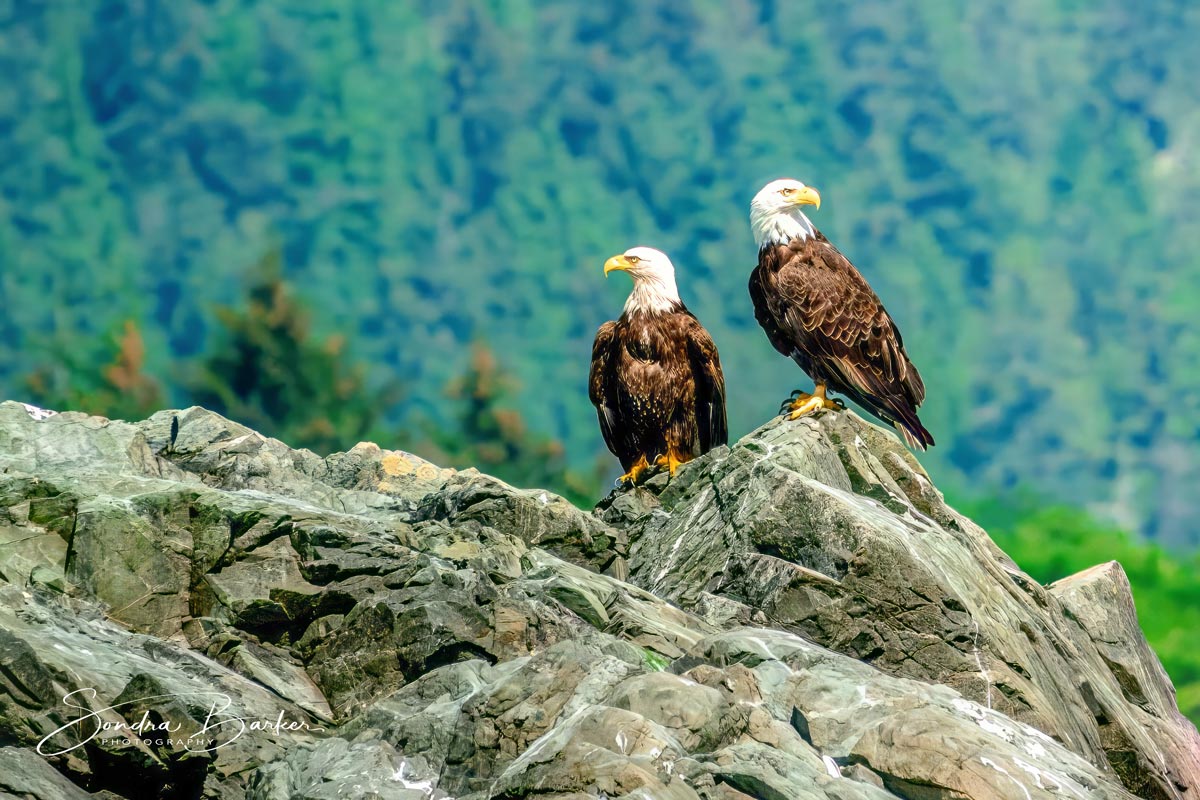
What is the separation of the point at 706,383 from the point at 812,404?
0.96 m

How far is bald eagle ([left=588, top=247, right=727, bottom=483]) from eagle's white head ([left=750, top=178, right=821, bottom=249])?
2.24ft

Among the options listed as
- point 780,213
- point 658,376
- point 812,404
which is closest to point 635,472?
point 658,376

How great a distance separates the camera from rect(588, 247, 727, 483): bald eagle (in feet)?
29.3

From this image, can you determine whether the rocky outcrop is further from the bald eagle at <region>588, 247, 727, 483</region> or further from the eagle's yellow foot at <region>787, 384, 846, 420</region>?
the bald eagle at <region>588, 247, 727, 483</region>

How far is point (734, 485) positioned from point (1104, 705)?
2.05 m

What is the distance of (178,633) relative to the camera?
6109mm

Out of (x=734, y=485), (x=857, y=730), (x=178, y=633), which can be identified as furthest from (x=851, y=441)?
(x=178, y=633)

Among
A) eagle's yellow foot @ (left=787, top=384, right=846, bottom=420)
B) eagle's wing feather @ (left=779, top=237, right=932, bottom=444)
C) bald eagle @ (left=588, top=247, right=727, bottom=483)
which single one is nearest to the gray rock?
eagle's yellow foot @ (left=787, top=384, right=846, bottom=420)

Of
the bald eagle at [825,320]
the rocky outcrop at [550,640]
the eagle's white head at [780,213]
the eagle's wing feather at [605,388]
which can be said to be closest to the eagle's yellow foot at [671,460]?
the eagle's wing feather at [605,388]

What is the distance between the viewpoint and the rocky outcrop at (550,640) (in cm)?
469

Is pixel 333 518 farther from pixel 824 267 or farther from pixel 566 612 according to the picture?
pixel 824 267

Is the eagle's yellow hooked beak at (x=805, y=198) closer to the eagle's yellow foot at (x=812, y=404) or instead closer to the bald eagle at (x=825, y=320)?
the bald eagle at (x=825, y=320)

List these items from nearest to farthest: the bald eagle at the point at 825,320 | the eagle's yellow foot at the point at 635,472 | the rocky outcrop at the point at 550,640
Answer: the rocky outcrop at the point at 550,640
the bald eagle at the point at 825,320
the eagle's yellow foot at the point at 635,472

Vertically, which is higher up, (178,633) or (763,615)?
(763,615)
